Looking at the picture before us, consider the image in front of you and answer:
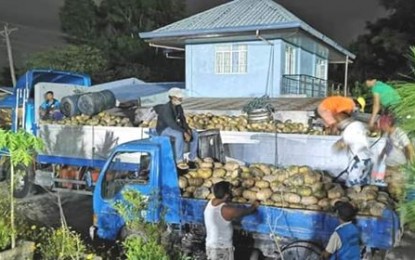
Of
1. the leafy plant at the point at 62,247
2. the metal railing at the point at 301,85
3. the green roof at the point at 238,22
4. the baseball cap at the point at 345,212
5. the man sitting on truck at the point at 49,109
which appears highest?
the green roof at the point at 238,22

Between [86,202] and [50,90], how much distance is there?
299 cm

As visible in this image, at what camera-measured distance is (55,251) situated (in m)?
5.03

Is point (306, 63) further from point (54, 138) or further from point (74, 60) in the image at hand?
point (74, 60)

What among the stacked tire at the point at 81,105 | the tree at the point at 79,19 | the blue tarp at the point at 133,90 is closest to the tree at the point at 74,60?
the tree at the point at 79,19

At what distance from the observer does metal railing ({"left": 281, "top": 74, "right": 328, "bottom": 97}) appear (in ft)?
60.2

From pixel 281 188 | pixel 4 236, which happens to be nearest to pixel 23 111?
pixel 4 236

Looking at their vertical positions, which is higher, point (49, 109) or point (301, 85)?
point (301, 85)

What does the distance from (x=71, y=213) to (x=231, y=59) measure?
10.3 meters

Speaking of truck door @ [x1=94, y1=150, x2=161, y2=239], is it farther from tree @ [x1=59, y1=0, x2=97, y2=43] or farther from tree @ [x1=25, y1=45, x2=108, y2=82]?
tree @ [x1=59, y1=0, x2=97, y2=43]

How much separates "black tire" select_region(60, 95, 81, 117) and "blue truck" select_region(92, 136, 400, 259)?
4.54 metres

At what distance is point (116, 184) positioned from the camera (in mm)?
6820

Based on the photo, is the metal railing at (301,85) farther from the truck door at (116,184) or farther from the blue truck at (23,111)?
the truck door at (116,184)

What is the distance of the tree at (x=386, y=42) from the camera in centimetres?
2334

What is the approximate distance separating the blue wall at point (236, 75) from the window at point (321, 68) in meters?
5.77
